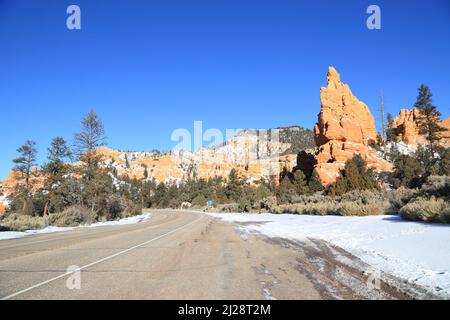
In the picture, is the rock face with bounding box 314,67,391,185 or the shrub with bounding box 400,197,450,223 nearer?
the shrub with bounding box 400,197,450,223

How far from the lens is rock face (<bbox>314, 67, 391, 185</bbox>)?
57406 millimetres

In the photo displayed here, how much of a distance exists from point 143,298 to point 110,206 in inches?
1543

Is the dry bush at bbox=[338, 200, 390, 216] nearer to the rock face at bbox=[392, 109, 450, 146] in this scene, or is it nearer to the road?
the road

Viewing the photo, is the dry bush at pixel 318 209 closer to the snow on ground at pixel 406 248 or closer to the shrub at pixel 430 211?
the shrub at pixel 430 211

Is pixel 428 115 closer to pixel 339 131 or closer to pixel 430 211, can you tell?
pixel 339 131

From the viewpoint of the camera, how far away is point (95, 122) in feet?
124

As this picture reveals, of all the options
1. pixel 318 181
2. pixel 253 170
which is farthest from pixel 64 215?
pixel 253 170

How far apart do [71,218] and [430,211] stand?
27.1 m

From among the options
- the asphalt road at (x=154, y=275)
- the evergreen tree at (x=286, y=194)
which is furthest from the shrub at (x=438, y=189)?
the evergreen tree at (x=286, y=194)

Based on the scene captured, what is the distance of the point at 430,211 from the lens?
38.1 ft

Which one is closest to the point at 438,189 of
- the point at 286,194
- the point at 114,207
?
the point at 286,194

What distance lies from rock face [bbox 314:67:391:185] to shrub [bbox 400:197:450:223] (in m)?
42.0

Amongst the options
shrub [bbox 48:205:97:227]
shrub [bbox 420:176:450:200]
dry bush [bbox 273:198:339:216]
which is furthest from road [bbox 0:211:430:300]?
shrub [bbox 48:205:97:227]

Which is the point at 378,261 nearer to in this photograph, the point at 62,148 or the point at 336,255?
the point at 336,255
